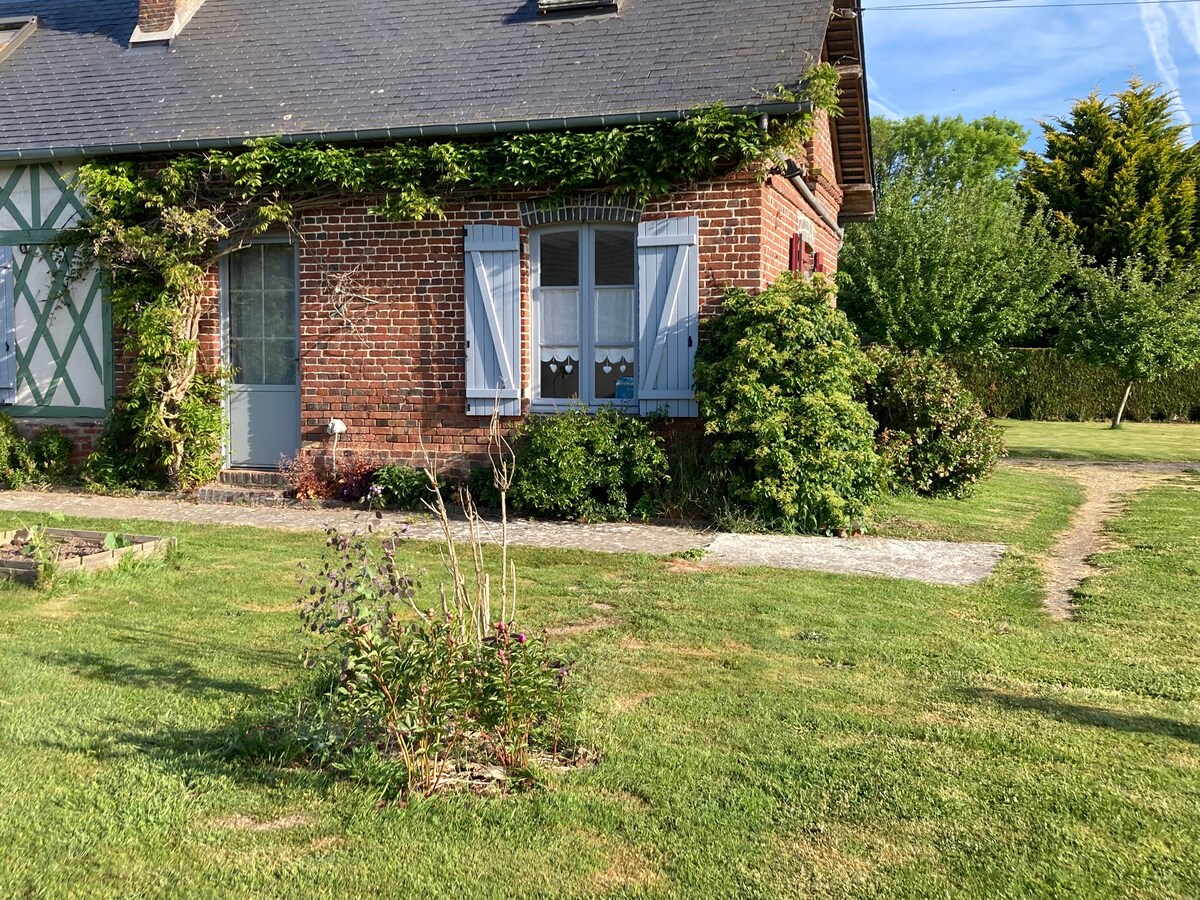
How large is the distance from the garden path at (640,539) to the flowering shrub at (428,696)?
2680 millimetres

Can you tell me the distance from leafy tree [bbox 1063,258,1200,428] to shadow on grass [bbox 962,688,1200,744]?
50.9 feet

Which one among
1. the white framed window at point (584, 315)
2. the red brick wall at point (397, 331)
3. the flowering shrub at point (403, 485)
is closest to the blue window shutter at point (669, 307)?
the white framed window at point (584, 315)

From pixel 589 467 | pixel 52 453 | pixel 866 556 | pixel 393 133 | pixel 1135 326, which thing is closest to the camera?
pixel 866 556

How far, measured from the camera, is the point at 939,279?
15.9 metres

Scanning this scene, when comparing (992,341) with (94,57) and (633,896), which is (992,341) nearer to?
(94,57)

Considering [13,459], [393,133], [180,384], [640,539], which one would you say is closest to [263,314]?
[180,384]

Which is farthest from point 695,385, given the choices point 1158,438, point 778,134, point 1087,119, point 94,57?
point 1087,119

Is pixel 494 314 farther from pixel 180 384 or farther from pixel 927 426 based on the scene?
pixel 927 426

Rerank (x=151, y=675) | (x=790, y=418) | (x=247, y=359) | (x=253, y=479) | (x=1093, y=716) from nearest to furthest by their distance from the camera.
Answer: (x=1093, y=716), (x=151, y=675), (x=790, y=418), (x=253, y=479), (x=247, y=359)

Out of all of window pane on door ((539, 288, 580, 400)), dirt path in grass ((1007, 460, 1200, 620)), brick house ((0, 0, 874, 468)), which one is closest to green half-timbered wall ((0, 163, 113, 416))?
brick house ((0, 0, 874, 468))

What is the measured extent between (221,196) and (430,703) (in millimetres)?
8304

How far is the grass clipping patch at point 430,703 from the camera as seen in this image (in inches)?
134

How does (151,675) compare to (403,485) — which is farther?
(403,485)

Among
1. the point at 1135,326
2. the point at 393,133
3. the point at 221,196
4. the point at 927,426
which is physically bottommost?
the point at 927,426
